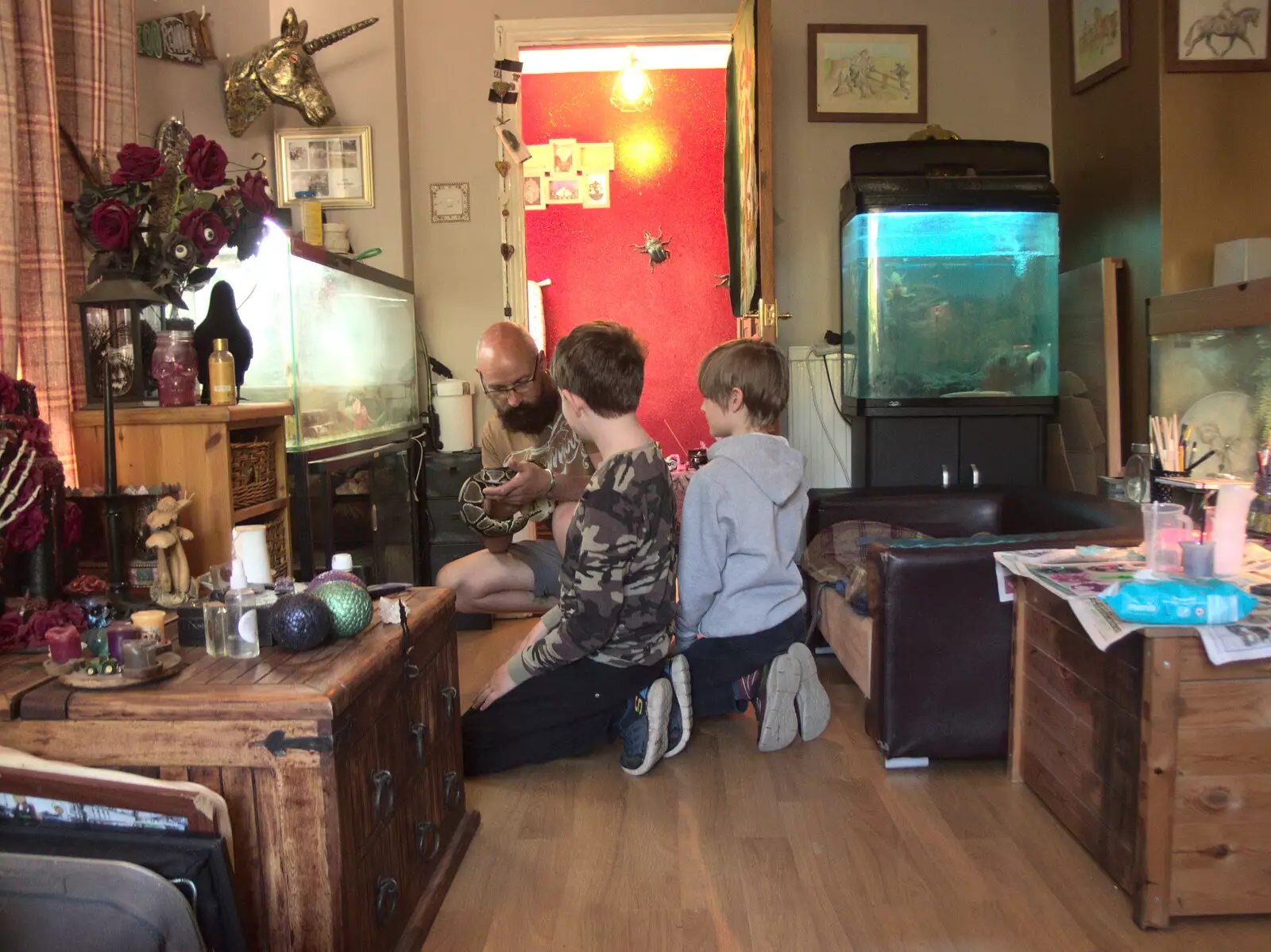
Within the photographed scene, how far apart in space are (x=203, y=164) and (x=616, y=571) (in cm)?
131

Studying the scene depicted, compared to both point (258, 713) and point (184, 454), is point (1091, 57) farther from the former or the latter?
point (258, 713)

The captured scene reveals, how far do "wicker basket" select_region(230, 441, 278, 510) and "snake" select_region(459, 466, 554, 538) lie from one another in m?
0.69

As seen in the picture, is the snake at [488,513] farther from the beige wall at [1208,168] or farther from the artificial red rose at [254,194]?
the beige wall at [1208,168]

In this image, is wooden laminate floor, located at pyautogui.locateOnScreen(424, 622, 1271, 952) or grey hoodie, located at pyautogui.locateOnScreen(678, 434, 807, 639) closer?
wooden laminate floor, located at pyautogui.locateOnScreen(424, 622, 1271, 952)

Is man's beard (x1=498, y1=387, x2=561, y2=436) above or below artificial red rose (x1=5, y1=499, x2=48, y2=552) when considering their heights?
above

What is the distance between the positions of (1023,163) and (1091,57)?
23.9 inches

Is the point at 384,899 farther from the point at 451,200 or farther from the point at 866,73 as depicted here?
the point at 866,73

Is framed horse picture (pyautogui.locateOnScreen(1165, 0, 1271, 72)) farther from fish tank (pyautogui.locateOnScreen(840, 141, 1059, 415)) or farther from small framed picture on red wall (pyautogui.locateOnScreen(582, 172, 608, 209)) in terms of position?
small framed picture on red wall (pyautogui.locateOnScreen(582, 172, 608, 209))

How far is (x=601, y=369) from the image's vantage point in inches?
94.5

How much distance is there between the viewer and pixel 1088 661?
2.05 metres

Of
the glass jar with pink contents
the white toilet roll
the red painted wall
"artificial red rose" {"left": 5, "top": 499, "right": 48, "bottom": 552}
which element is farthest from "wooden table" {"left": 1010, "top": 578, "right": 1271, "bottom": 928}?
the red painted wall

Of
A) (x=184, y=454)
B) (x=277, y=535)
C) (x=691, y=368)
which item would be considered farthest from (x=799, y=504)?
(x=691, y=368)

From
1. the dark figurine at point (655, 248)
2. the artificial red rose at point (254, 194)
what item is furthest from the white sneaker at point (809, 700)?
the dark figurine at point (655, 248)

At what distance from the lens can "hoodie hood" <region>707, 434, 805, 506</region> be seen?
272 centimetres
